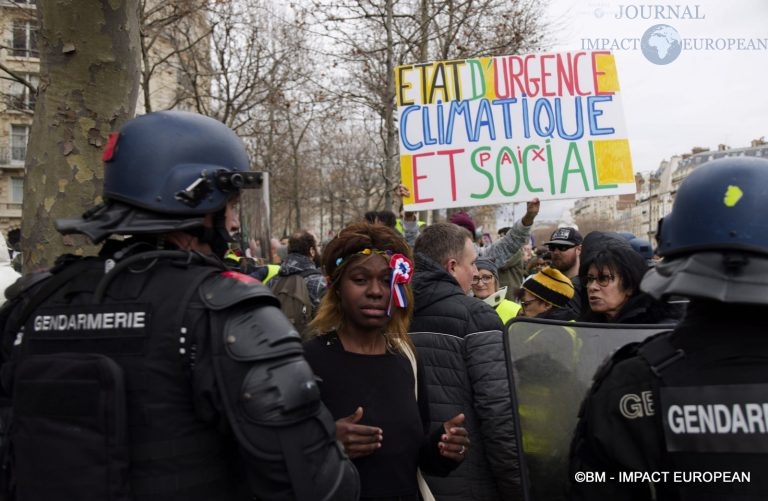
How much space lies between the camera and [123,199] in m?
1.92

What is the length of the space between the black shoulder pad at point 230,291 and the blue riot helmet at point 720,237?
3.24ft

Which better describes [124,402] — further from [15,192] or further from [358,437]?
[15,192]

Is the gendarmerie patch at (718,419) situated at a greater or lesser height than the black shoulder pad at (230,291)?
lesser

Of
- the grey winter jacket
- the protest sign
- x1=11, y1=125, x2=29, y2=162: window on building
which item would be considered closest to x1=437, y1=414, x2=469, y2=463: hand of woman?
the grey winter jacket

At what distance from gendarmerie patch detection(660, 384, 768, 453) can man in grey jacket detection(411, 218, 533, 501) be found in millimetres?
1470

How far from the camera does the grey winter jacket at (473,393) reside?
10.1 feet

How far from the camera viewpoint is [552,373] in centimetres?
238

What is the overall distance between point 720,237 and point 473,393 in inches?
65.9

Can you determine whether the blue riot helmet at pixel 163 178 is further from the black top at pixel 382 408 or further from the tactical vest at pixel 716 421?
the tactical vest at pixel 716 421

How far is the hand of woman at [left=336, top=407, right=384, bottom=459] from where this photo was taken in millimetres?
2383

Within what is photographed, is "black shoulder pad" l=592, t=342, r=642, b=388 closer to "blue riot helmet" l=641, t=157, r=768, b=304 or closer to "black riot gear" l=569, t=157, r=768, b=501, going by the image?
"black riot gear" l=569, t=157, r=768, b=501

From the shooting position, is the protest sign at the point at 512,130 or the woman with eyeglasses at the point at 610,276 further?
the protest sign at the point at 512,130

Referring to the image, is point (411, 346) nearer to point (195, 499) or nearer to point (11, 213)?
point (195, 499)

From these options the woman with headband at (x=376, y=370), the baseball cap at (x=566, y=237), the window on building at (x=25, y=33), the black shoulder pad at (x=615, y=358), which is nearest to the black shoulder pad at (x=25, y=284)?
the woman with headband at (x=376, y=370)
